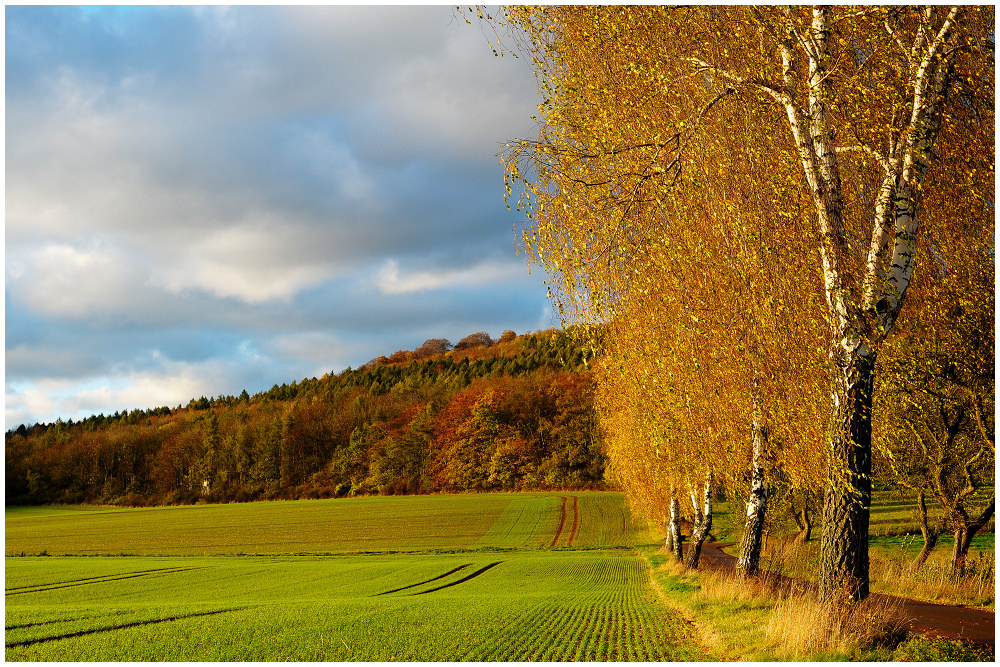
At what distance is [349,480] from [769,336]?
358 feet

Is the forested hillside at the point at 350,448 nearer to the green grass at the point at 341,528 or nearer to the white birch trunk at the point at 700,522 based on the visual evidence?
the green grass at the point at 341,528

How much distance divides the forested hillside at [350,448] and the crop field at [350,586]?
1506 centimetres

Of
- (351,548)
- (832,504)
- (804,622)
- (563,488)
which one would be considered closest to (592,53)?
(832,504)

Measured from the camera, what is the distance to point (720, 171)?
10039mm

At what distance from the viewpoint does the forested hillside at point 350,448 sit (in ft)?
327

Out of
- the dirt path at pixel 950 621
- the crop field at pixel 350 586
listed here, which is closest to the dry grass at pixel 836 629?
the dirt path at pixel 950 621

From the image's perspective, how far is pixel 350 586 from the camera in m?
28.7

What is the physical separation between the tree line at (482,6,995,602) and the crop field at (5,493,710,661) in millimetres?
4441

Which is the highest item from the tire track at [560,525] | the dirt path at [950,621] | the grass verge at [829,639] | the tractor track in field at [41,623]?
the grass verge at [829,639]

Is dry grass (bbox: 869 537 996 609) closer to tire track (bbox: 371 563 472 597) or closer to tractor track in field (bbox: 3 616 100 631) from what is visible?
tire track (bbox: 371 563 472 597)

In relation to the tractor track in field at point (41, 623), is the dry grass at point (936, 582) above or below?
above

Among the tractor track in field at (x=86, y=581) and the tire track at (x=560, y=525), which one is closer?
the tractor track in field at (x=86, y=581)

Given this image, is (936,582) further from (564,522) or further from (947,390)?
(564,522)

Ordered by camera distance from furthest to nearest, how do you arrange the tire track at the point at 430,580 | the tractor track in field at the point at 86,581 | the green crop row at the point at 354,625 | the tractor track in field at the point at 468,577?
the tractor track in field at the point at 86,581
the tractor track in field at the point at 468,577
the tire track at the point at 430,580
the green crop row at the point at 354,625
